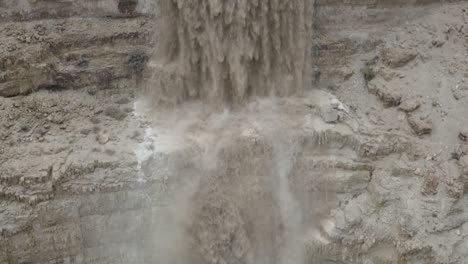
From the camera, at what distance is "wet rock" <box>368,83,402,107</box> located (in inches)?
348

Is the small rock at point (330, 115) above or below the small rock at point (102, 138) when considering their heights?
above

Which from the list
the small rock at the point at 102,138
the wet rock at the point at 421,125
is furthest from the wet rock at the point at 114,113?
the wet rock at the point at 421,125

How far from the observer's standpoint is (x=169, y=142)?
8320mm

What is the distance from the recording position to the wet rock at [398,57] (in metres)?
9.16

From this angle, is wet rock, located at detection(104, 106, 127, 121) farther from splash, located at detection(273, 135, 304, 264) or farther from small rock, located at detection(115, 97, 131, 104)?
splash, located at detection(273, 135, 304, 264)

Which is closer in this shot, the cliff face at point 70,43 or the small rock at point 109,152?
the small rock at point 109,152

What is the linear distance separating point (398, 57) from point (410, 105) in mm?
976

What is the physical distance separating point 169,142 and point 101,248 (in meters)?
1.94

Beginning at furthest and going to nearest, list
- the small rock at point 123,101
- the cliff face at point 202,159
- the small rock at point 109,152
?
the small rock at point 123,101
the small rock at point 109,152
the cliff face at point 202,159

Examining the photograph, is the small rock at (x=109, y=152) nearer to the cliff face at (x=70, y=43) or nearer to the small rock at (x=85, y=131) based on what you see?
the small rock at (x=85, y=131)

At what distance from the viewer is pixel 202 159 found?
27.2 feet

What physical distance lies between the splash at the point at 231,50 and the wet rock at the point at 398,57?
1479 millimetres

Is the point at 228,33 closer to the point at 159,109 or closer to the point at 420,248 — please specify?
the point at 159,109

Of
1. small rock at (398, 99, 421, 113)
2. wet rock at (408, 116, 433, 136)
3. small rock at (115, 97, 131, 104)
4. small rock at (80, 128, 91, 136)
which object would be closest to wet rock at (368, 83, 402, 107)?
small rock at (398, 99, 421, 113)
